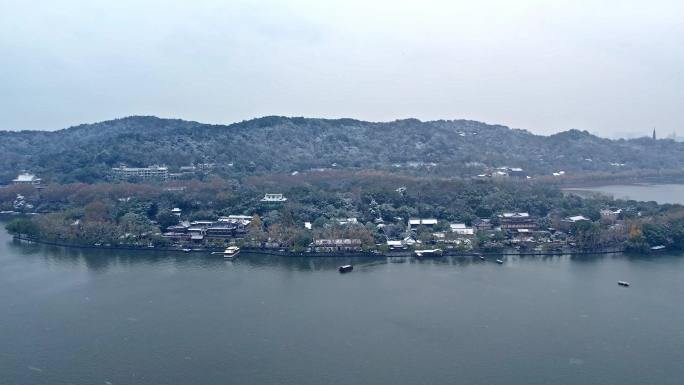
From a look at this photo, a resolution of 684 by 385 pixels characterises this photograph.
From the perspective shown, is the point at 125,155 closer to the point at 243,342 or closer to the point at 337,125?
the point at 337,125

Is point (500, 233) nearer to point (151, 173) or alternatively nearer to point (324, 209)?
point (324, 209)

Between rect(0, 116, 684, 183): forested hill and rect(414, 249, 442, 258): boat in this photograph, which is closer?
rect(414, 249, 442, 258): boat

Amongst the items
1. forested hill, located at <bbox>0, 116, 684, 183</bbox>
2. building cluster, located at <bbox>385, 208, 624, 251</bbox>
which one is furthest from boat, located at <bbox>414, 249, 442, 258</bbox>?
forested hill, located at <bbox>0, 116, 684, 183</bbox>

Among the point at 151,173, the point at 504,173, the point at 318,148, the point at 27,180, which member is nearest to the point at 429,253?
the point at 504,173

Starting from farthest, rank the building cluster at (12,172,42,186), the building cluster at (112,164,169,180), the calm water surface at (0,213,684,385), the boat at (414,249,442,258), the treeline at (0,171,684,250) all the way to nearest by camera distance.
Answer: the building cluster at (112,164,169,180)
the building cluster at (12,172,42,186)
the treeline at (0,171,684,250)
the boat at (414,249,442,258)
the calm water surface at (0,213,684,385)

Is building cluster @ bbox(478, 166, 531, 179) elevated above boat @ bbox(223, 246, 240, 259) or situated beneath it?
elevated above

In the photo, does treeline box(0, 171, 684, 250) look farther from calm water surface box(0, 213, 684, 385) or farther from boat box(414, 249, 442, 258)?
calm water surface box(0, 213, 684, 385)

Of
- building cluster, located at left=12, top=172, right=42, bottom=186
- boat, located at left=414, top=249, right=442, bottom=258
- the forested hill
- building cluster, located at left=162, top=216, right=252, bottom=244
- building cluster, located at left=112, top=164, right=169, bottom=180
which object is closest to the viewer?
boat, located at left=414, top=249, right=442, bottom=258

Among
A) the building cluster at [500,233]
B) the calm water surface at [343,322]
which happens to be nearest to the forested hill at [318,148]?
the building cluster at [500,233]
